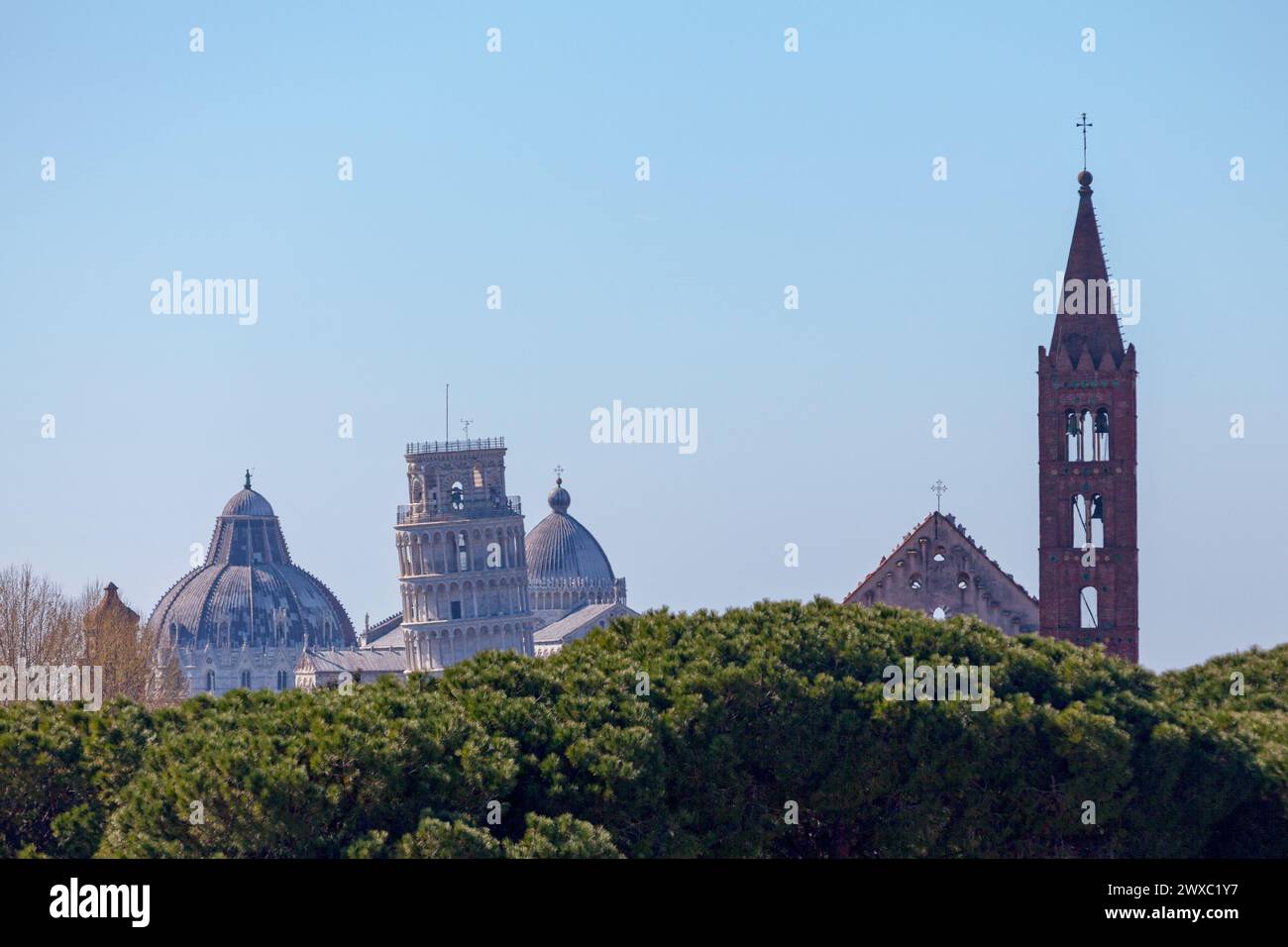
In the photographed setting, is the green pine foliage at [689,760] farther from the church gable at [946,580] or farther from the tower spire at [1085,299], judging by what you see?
the church gable at [946,580]

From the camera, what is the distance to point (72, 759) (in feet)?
159

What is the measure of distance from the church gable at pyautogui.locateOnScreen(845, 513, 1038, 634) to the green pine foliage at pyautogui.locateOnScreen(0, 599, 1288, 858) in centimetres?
4947

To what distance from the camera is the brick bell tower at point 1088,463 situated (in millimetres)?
98688

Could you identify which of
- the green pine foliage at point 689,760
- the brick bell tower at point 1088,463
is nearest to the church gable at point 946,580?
the brick bell tower at point 1088,463

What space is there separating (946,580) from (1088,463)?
1090 cm

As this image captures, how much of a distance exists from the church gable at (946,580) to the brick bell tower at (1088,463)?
657cm

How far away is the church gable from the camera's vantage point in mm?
107375

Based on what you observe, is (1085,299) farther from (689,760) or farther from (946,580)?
(689,760)

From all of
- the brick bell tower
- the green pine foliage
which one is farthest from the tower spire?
the green pine foliage

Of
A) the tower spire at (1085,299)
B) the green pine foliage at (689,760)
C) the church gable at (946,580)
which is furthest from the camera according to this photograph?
the church gable at (946,580)

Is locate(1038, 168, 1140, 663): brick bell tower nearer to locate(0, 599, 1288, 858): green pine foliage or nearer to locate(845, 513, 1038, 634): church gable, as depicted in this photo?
locate(845, 513, 1038, 634): church gable

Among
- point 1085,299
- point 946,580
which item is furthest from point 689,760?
point 946,580
